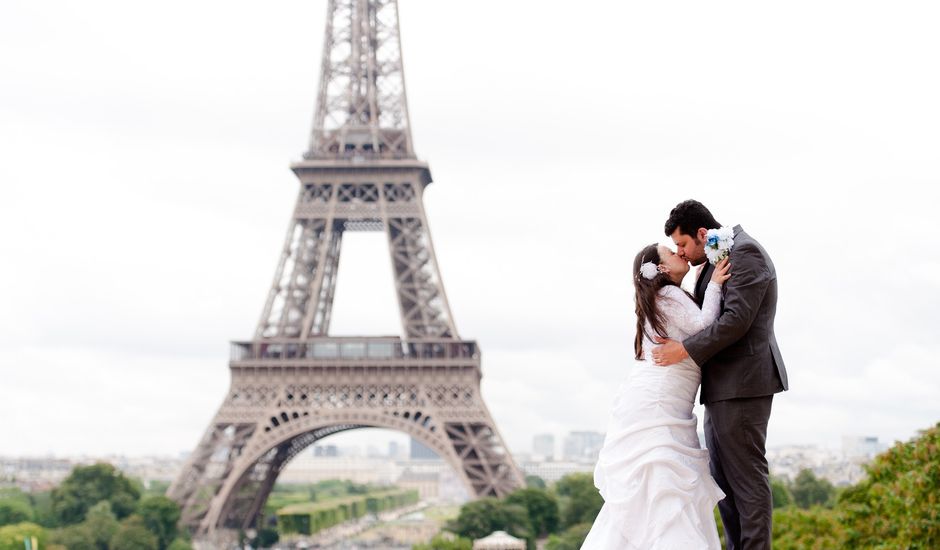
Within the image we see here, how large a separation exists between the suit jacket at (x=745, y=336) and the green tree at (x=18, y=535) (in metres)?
43.9

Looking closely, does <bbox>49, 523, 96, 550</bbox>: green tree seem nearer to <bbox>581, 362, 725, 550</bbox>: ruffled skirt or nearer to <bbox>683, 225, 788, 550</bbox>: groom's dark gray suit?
<bbox>581, 362, 725, 550</bbox>: ruffled skirt

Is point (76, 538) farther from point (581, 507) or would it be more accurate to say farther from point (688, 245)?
point (688, 245)

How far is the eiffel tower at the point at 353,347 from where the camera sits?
4500 centimetres

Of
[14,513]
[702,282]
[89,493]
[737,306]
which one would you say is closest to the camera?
[737,306]

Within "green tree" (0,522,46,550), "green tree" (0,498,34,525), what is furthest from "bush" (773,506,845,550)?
"green tree" (0,498,34,525)

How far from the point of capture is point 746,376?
767 centimetres

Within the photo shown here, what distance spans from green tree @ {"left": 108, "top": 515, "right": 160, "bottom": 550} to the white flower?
42999 millimetres

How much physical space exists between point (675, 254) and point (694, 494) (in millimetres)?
1364

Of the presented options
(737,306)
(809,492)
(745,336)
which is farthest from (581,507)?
(737,306)

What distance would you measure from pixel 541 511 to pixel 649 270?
47.5 metres

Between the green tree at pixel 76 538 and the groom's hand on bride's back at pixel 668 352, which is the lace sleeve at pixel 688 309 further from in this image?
the green tree at pixel 76 538

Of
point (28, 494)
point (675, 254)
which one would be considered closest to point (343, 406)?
point (675, 254)

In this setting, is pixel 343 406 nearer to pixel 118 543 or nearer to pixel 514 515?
pixel 514 515

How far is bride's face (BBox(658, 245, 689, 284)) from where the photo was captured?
8047 mm
